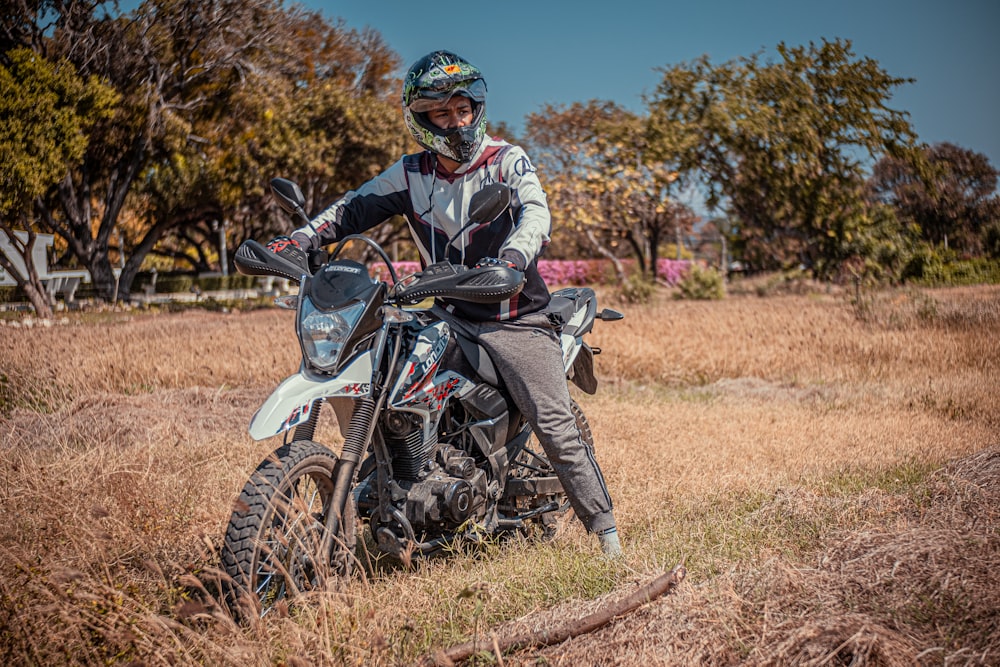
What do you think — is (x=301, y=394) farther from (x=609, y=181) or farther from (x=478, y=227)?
(x=609, y=181)

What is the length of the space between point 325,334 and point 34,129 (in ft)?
61.9

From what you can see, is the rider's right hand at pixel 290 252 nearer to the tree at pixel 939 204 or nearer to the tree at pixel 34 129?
the tree at pixel 34 129

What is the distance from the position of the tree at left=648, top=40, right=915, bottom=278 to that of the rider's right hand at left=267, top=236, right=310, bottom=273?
67.6 ft

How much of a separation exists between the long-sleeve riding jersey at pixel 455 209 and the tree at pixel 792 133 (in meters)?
20.0

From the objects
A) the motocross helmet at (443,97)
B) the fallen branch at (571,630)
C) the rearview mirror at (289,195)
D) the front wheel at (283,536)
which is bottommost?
the fallen branch at (571,630)

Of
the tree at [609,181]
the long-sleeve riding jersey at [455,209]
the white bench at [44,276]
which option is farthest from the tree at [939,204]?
the white bench at [44,276]

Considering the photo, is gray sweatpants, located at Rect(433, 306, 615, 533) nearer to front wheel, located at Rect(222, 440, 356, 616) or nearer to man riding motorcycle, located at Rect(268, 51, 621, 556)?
man riding motorcycle, located at Rect(268, 51, 621, 556)

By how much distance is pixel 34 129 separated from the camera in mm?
18641

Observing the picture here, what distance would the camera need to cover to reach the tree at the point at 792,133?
2255 cm

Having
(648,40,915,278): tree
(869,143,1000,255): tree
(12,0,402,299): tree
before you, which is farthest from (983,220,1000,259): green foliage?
(12,0,402,299): tree

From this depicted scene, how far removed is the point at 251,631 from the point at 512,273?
58.0 inches

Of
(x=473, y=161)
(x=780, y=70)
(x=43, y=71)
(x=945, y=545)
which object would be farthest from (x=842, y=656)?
(x=780, y=70)

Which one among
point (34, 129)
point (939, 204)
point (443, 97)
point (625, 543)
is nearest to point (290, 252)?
point (443, 97)

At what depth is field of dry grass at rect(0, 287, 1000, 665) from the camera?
105 inches
